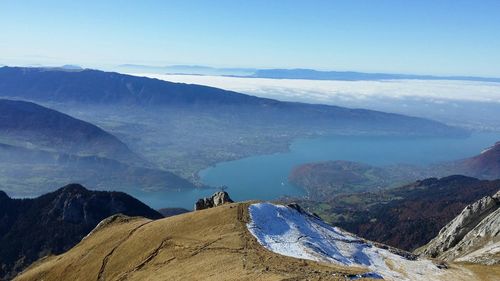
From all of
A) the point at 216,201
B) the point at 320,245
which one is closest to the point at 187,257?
the point at 320,245

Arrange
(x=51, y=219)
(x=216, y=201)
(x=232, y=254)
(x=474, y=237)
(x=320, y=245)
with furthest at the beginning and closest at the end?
(x=51, y=219), (x=216, y=201), (x=474, y=237), (x=320, y=245), (x=232, y=254)

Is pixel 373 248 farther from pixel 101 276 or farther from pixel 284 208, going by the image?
pixel 101 276

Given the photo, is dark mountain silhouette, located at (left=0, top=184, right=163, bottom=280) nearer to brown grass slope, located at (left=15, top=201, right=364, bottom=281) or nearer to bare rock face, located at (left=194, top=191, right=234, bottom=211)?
bare rock face, located at (left=194, top=191, right=234, bottom=211)

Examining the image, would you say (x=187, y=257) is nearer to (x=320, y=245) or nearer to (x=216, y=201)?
(x=320, y=245)

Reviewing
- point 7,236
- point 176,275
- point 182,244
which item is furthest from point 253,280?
point 7,236

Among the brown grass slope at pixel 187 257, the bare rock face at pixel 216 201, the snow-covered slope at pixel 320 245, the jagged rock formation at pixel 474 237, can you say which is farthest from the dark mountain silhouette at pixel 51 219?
the snow-covered slope at pixel 320 245

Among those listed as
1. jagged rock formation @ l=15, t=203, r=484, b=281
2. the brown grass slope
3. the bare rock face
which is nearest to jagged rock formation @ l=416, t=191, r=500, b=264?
jagged rock formation @ l=15, t=203, r=484, b=281
